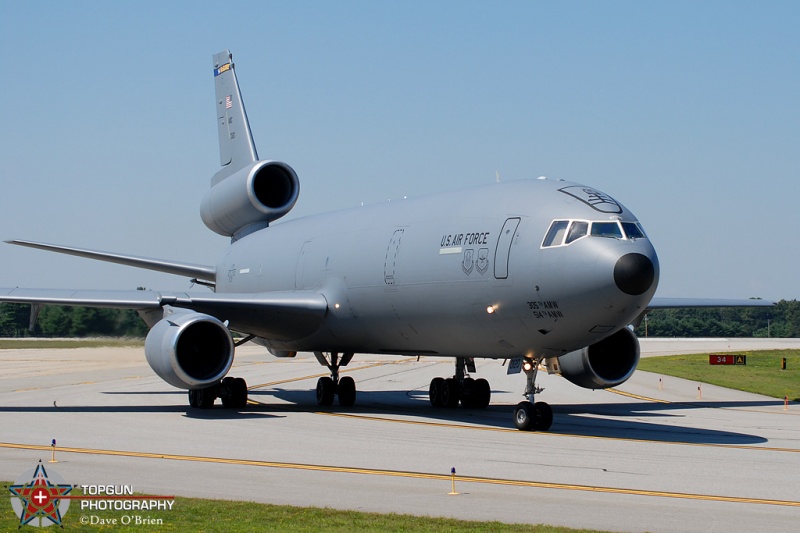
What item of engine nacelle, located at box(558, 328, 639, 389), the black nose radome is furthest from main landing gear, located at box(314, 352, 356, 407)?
the black nose radome

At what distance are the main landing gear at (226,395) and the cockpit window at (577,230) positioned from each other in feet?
34.6

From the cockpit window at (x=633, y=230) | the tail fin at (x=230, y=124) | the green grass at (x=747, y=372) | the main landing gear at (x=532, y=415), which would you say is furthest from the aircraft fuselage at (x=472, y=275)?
the green grass at (x=747, y=372)

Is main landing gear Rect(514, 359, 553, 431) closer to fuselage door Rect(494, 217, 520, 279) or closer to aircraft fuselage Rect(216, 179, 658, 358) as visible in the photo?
aircraft fuselage Rect(216, 179, 658, 358)

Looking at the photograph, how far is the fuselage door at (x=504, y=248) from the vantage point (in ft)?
61.6

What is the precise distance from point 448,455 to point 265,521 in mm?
5912

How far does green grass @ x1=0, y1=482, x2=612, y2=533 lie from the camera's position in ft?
32.4

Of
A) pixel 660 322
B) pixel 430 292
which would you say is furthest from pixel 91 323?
pixel 660 322

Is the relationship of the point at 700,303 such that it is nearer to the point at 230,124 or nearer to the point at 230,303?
the point at 230,303

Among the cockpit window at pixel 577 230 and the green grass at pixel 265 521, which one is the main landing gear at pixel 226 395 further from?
the green grass at pixel 265 521

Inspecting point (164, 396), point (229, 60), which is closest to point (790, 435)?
point (164, 396)

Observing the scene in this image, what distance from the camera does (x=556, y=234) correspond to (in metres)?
18.1

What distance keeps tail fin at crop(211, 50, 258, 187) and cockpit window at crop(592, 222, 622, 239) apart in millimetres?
17389

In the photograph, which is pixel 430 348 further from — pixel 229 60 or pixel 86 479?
pixel 229 60

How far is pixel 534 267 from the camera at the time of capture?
1816 centimetres
